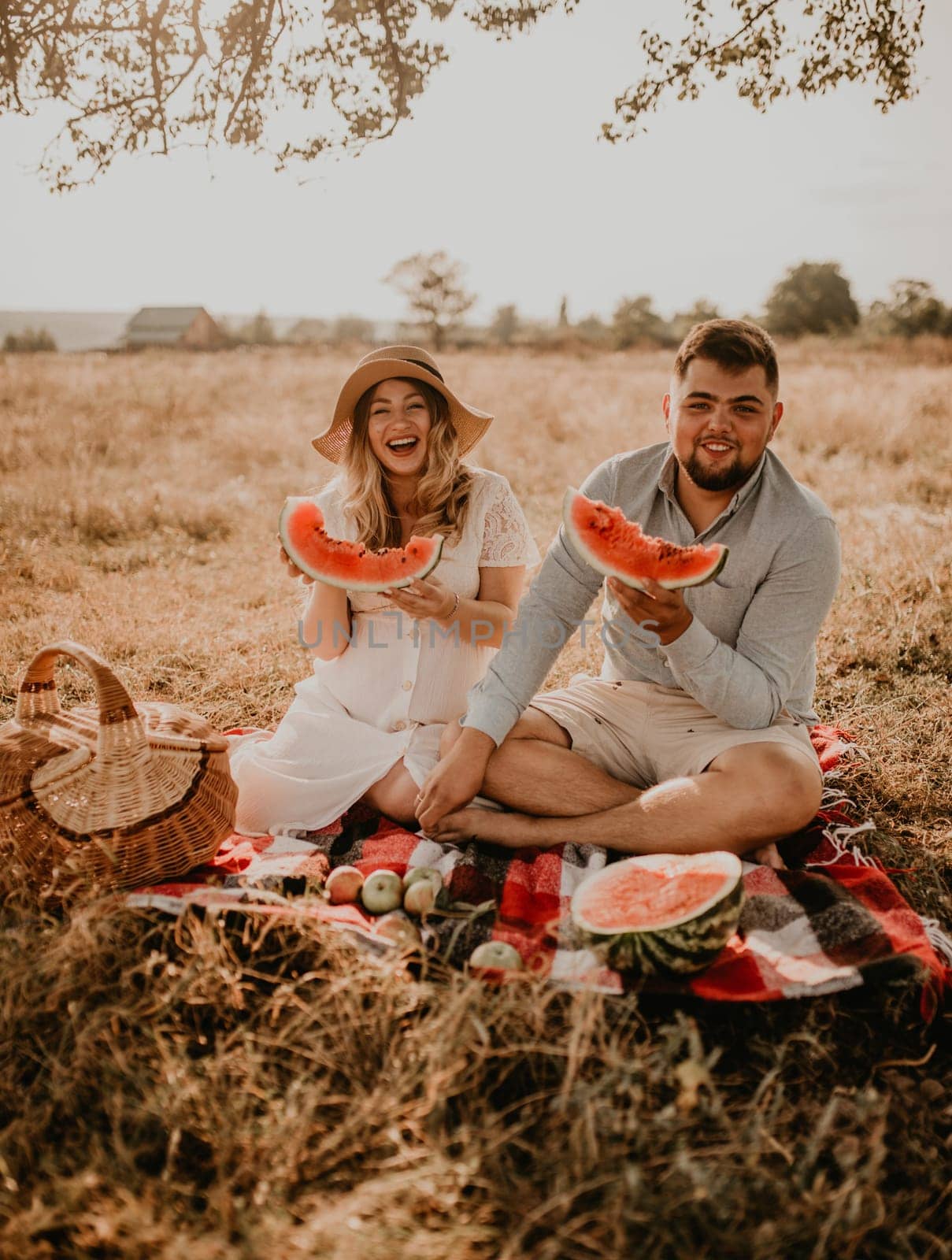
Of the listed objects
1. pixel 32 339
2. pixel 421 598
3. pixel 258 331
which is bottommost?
pixel 421 598

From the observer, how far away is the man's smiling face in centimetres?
315

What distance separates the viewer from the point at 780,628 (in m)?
3.21

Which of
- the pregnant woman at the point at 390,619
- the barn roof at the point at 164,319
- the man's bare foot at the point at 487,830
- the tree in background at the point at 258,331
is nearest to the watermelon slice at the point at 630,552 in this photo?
the pregnant woman at the point at 390,619

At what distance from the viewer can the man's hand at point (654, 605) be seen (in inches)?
112

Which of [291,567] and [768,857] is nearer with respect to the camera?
[768,857]

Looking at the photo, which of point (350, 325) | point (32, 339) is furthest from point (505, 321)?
point (32, 339)

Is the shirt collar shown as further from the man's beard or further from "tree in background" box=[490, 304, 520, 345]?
"tree in background" box=[490, 304, 520, 345]

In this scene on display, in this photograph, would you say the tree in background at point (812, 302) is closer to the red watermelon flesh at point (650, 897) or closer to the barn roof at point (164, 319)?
the barn roof at point (164, 319)

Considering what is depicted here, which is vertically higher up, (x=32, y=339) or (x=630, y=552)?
(x=32, y=339)

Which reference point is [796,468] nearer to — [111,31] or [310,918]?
[111,31]

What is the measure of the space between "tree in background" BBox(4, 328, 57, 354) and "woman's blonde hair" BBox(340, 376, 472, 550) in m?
32.8

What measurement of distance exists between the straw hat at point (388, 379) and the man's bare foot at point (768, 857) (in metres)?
2.07

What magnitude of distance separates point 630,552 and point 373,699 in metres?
1.34

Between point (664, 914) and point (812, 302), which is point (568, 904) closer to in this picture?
point (664, 914)
